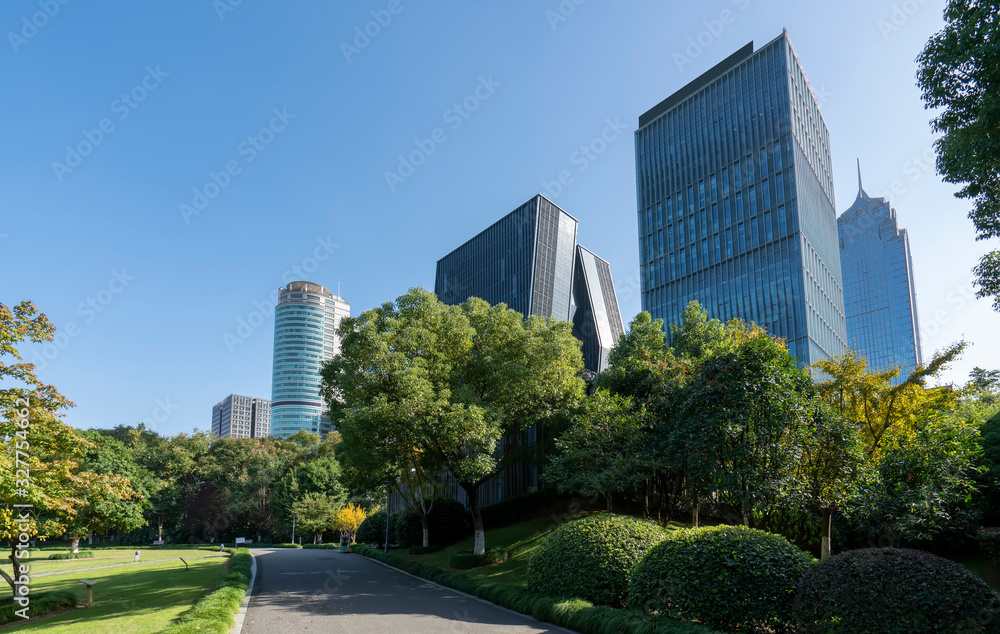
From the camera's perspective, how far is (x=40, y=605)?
13.1 m

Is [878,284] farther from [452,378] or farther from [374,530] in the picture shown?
[452,378]

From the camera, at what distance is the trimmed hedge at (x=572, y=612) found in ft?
28.2

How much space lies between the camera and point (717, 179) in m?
82.4

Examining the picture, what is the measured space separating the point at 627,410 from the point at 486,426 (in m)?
4.42

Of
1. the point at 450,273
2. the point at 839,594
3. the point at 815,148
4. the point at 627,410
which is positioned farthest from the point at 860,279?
the point at 839,594

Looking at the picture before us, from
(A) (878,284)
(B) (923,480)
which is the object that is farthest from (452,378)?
(A) (878,284)

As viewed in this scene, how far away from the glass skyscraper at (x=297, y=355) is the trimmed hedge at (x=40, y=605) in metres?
148

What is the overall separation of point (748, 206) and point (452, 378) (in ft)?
224

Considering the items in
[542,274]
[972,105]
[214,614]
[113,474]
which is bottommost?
[214,614]

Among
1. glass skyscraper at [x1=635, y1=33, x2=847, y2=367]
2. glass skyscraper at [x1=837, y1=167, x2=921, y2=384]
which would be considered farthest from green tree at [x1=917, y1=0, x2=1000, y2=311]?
glass skyscraper at [x1=837, y1=167, x2=921, y2=384]

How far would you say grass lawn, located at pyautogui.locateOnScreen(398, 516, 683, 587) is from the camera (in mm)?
16875

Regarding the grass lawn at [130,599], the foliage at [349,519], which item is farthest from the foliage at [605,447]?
the foliage at [349,519]

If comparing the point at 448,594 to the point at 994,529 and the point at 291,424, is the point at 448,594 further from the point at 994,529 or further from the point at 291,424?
the point at 291,424

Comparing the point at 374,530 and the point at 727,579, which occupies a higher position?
the point at 727,579
